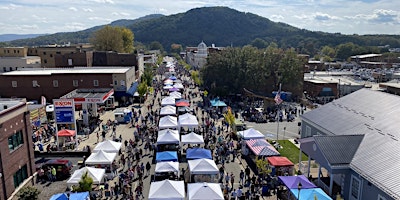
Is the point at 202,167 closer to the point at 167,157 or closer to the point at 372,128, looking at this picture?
the point at 167,157

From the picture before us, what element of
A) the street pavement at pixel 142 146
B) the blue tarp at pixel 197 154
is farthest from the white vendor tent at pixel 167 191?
the blue tarp at pixel 197 154

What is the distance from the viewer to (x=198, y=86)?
64938mm

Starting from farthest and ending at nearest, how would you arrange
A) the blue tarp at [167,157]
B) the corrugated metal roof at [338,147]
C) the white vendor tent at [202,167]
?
1. the blue tarp at [167,157]
2. the white vendor tent at [202,167]
3. the corrugated metal roof at [338,147]

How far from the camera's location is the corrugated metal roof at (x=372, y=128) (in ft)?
52.0

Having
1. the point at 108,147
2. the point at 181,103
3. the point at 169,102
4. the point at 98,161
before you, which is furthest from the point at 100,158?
the point at 169,102

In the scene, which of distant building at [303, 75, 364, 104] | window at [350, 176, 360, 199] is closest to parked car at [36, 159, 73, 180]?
window at [350, 176, 360, 199]

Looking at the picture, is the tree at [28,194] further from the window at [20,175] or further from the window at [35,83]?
the window at [35,83]

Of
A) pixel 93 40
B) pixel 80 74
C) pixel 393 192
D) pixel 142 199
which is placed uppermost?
pixel 93 40

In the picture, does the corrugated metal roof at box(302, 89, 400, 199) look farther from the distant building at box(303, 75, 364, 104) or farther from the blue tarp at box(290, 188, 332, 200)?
the distant building at box(303, 75, 364, 104)

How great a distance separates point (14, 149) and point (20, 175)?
1844 millimetres

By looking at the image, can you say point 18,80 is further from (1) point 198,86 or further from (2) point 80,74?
(1) point 198,86

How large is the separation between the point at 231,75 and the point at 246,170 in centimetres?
3169

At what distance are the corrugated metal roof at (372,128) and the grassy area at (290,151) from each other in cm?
293

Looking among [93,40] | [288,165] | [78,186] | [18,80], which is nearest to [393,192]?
[288,165]
